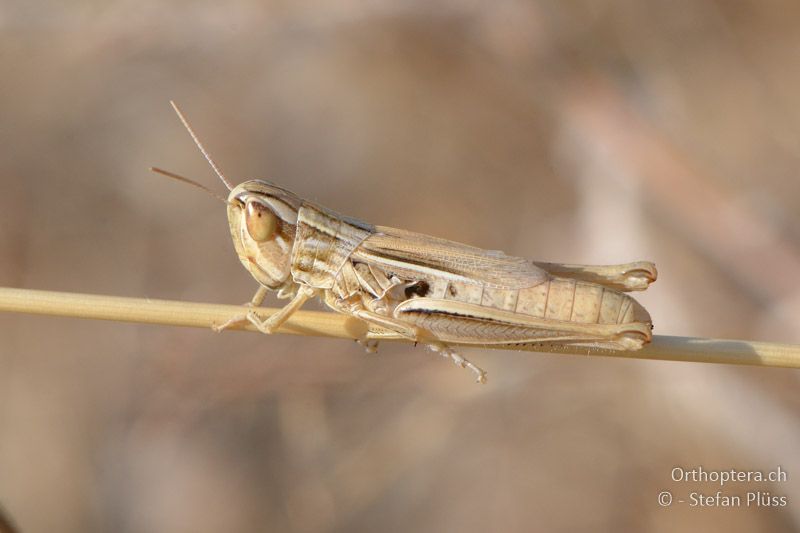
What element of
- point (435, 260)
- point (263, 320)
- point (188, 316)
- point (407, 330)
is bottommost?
point (188, 316)

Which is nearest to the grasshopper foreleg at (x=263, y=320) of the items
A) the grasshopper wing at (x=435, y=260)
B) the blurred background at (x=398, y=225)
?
the grasshopper wing at (x=435, y=260)

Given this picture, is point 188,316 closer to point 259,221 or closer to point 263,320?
point 263,320

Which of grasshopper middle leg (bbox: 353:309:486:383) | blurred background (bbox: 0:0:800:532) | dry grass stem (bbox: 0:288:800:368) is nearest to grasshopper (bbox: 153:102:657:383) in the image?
grasshopper middle leg (bbox: 353:309:486:383)

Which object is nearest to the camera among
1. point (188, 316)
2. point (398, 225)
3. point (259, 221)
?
point (188, 316)

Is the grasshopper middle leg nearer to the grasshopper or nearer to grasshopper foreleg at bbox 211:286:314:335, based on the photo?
the grasshopper

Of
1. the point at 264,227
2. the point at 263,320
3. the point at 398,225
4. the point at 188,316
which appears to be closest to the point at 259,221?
the point at 264,227

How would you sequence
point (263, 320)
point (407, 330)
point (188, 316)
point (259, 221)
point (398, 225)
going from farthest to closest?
point (398, 225) < point (259, 221) < point (407, 330) < point (263, 320) < point (188, 316)

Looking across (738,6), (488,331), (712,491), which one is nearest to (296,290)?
(488,331)
